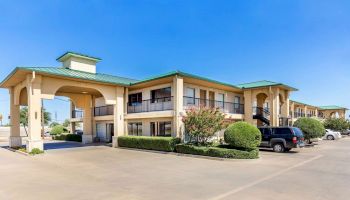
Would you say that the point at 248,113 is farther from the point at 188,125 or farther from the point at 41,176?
the point at 41,176

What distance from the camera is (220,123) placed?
17.5 m

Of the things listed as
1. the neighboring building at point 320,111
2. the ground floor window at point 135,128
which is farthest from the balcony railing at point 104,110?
the neighboring building at point 320,111

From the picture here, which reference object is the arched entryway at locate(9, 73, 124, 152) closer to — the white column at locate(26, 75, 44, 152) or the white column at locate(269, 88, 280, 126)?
the white column at locate(26, 75, 44, 152)

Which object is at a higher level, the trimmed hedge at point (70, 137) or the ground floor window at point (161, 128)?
the ground floor window at point (161, 128)

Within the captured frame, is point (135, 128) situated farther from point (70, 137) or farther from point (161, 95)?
point (70, 137)

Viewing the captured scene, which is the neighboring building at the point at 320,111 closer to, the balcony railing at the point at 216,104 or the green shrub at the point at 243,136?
the balcony railing at the point at 216,104

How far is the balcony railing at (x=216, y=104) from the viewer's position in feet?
71.8

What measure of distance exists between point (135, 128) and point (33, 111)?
32.7ft

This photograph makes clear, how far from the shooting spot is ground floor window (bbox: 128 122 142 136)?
24516mm

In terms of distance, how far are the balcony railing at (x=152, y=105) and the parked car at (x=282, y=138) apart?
811 centimetres

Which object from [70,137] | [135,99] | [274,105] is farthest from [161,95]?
[70,137]

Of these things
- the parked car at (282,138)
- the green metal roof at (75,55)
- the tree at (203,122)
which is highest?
the green metal roof at (75,55)

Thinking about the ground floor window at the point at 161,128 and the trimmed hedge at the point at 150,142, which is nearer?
the trimmed hedge at the point at 150,142

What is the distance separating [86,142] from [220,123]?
1738 cm
